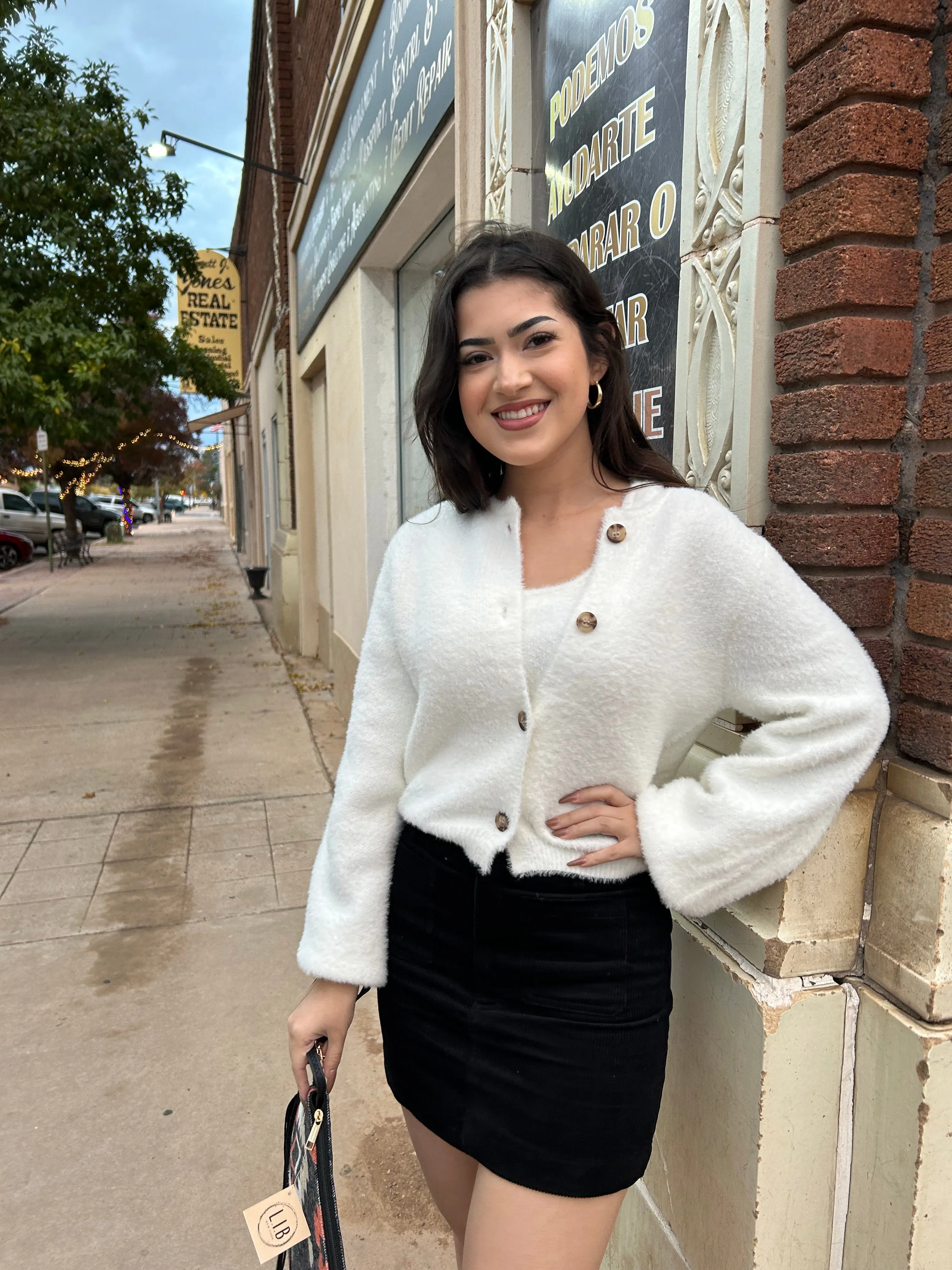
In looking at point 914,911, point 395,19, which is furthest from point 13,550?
point 914,911

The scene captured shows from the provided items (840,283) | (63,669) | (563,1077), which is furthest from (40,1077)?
(63,669)

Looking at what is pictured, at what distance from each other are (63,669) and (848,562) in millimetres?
9127

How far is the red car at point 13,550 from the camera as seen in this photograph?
21672mm

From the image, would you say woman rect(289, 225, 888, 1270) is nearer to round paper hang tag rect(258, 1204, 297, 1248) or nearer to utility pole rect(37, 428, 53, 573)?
round paper hang tag rect(258, 1204, 297, 1248)

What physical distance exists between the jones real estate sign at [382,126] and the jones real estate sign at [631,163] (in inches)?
62.5

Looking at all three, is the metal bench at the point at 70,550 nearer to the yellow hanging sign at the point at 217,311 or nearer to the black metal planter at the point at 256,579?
the yellow hanging sign at the point at 217,311

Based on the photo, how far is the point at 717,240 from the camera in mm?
1774

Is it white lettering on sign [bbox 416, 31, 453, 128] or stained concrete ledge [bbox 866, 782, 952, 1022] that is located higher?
white lettering on sign [bbox 416, 31, 453, 128]

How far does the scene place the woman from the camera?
139 cm

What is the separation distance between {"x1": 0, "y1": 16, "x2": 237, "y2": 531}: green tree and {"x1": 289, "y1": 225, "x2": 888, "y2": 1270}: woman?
7814 millimetres

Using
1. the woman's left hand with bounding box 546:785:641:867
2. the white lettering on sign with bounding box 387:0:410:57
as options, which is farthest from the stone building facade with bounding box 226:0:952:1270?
the white lettering on sign with bounding box 387:0:410:57

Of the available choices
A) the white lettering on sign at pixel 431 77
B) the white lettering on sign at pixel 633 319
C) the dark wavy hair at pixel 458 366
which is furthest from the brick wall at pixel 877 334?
the white lettering on sign at pixel 431 77

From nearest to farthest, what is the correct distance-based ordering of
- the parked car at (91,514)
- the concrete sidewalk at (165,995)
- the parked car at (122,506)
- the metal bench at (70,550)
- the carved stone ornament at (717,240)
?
the carved stone ornament at (717,240) → the concrete sidewalk at (165,995) → the metal bench at (70,550) → the parked car at (91,514) → the parked car at (122,506)

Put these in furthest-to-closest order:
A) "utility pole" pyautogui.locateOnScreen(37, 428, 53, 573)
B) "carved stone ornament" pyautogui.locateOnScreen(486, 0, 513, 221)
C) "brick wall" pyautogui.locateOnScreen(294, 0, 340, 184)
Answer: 1. "utility pole" pyautogui.locateOnScreen(37, 428, 53, 573)
2. "brick wall" pyautogui.locateOnScreen(294, 0, 340, 184)
3. "carved stone ornament" pyautogui.locateOnScreen(486, 0, 513, 221)
